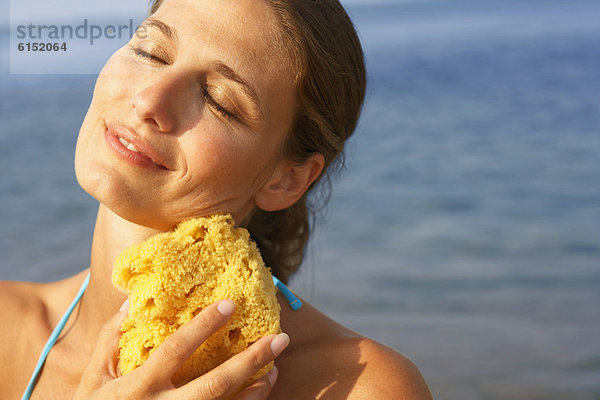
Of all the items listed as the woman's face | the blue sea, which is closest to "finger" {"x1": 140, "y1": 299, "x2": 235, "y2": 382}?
the woman's face

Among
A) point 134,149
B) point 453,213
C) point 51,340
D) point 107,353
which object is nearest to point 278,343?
point 107,353

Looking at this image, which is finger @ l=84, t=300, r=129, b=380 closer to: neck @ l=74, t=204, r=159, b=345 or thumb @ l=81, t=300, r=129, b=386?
thumb @ l=81, t=300, r=129, b=386

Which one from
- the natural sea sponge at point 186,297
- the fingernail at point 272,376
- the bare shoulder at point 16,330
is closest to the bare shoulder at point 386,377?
the fingernail at point 272,376

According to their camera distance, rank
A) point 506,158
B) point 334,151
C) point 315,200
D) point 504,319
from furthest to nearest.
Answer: point 506,158 → point 504,319 → point 315,200 → point 334,151

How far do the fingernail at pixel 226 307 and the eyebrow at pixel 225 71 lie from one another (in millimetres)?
668

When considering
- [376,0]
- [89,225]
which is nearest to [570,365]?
[89,225]

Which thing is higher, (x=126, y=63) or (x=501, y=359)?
(x=126, y=63)

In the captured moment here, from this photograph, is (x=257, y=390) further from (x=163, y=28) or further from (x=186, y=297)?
(x=163, y=28)

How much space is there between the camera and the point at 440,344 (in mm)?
5266

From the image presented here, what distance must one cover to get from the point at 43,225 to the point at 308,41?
19.6 ft

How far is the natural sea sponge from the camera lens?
2021 mm

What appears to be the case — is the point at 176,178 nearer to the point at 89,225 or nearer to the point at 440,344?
the point at 440,344

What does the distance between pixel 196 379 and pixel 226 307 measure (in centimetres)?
22

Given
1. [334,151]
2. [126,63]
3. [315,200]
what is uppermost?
[126,63]
